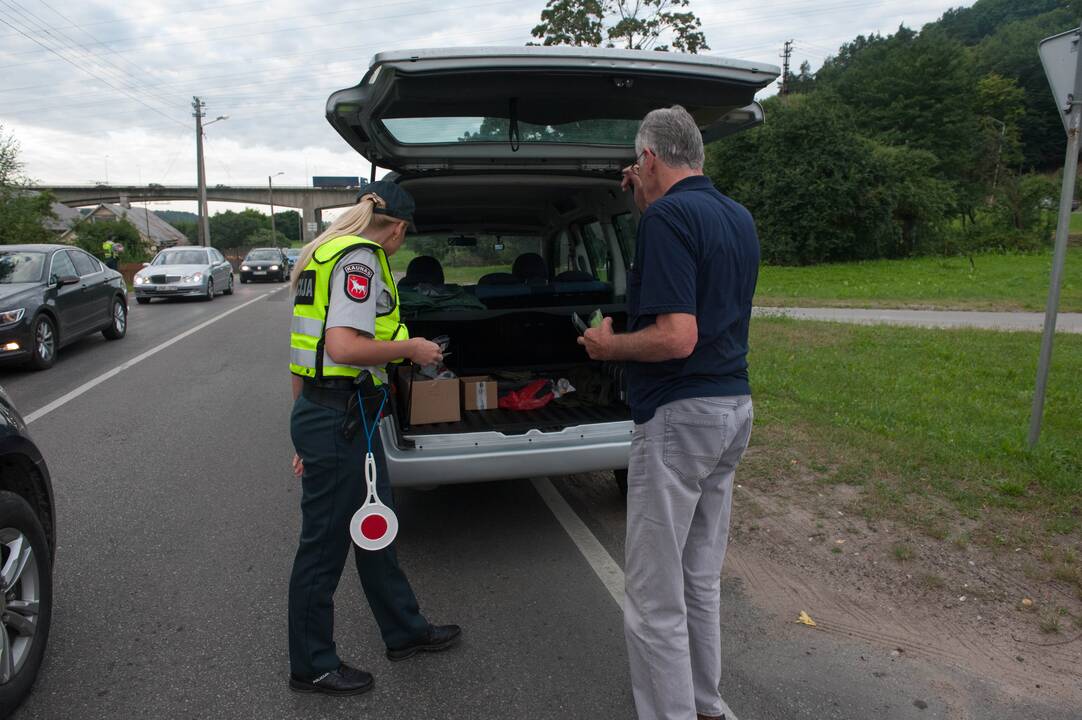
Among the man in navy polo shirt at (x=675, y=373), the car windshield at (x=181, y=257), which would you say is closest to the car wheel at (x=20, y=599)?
the man in navy polo shirt at (x=675, y=373)

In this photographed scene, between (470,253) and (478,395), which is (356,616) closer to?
(478,395)

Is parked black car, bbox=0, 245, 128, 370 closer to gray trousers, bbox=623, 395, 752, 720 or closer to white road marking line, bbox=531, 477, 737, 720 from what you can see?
white road marking line, bbox=531, 477, 737, 720

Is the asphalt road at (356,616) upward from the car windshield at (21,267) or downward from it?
downward

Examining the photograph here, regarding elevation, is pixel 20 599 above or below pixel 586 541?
above

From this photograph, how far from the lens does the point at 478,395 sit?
15.8ft

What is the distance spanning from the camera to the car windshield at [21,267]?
33.9 ft

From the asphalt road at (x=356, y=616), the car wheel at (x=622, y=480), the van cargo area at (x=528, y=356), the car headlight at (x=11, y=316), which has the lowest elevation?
the asphalt road at (x=356, y=616)

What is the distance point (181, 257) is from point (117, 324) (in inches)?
419

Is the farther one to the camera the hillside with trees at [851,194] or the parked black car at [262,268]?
the parked black car at [262,268]

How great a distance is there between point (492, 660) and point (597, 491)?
2125 mm

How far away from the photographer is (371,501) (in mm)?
2879

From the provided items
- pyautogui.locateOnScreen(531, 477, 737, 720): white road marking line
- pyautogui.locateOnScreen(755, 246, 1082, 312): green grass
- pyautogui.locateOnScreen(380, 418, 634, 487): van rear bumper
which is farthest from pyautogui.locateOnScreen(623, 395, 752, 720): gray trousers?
pyautogui.locateOnScreen(755, 246, 1082, 312): green grass

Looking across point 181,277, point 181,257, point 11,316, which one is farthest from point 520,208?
point 181,257

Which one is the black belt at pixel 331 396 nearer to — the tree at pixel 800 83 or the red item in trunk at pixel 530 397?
the red item in trunk at pixel 530 397
